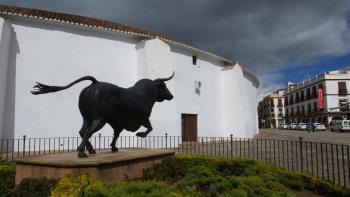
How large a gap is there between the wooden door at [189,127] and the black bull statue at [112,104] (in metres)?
13.2

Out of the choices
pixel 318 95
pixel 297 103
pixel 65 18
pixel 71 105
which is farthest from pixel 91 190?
pixel 297 103

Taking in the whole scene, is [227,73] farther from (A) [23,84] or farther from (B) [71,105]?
(A) [23,84]

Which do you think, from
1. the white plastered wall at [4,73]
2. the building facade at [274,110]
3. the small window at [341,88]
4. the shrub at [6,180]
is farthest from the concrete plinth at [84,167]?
the building facade at [274,110]

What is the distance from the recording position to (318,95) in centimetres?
5159

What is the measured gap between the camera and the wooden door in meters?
20.2

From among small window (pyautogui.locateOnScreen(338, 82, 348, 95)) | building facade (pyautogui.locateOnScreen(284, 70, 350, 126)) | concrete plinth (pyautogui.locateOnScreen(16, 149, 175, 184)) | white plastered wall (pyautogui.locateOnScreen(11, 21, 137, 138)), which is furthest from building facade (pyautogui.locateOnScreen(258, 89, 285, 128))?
concrete plinth (pyautogui.locateOnScreen(16, 149, 175, 184))

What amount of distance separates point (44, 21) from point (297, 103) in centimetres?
5644

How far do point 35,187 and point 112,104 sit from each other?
1.90 m

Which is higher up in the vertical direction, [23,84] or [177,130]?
[23,84]

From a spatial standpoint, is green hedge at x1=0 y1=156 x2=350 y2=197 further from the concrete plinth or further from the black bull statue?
the black bull statue

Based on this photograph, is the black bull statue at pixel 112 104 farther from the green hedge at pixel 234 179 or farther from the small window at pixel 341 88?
the small window at pixel 341 88

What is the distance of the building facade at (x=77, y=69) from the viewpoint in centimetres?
1462

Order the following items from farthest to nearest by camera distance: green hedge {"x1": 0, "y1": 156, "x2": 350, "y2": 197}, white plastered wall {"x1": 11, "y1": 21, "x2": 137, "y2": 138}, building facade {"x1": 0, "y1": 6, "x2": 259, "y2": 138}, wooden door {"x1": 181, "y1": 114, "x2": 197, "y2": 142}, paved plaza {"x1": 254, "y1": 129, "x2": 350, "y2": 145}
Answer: paved plaza {"x1": 254, "y1": 129, "x2": 350, "y2": 145}, wooden door {"x1": 181, "y1": 114, "x2": 197, "y2": 142}, white plastered wall {"x1": 11, "y1": 21, "x2": 137, "y2": 138}, building facade {"x1": 0, "y1": 6, "x2": 259, "y2": 138}, green hedge {"x1": 0, "y1": 156, "x2": 350, "y2": 197}

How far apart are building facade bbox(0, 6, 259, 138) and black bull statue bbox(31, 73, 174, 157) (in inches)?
375
